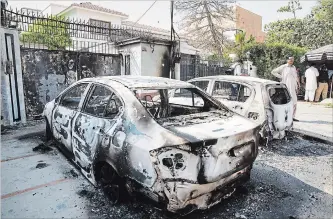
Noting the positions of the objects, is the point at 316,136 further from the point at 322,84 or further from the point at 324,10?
the point at 324,10

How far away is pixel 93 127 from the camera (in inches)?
120

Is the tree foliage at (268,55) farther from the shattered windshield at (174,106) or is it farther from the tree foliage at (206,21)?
the shattered windshield at (174,106)

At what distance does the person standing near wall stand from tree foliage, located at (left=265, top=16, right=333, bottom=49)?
40.1 feet

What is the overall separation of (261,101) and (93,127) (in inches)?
135

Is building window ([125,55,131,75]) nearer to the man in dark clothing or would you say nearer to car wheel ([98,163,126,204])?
car wheel ([98,163,126,204])

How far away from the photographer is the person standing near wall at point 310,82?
494 inches

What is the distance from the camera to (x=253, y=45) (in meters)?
15.2

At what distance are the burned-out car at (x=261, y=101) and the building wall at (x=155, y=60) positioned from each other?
388 centimetres

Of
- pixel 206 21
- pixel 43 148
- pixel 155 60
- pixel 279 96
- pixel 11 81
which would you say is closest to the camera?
pixel 43 148

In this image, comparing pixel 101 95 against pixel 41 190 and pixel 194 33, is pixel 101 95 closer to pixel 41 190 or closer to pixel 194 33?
pixel 41 190

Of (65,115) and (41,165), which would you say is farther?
(41,165)

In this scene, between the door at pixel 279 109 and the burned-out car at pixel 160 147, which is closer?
the burned-out car at pixel 160 147

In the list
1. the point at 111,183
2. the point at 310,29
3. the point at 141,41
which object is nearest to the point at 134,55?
the point at 141,41

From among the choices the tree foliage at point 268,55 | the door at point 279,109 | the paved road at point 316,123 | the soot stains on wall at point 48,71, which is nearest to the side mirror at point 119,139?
the door at point 279,109
